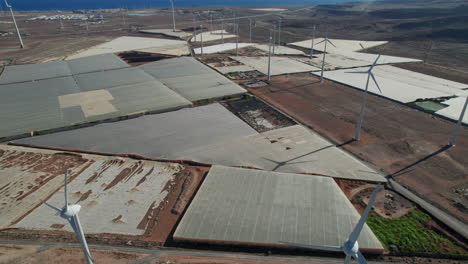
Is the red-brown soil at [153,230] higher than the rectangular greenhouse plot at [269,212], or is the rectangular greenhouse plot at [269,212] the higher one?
the rectangular greenhouse plot at [269,212]

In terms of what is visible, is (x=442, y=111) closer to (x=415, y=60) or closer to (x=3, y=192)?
(x=415, y=60)

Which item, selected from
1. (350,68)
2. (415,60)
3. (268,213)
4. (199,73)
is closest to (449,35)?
(415,60)

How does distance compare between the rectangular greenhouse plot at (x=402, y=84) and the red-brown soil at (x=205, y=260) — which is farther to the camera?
the rectangular greenhouse plot at (x=402, y=84)

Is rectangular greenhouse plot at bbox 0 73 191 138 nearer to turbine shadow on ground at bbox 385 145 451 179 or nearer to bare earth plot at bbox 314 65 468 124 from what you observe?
turbine shadow on ground at bbox 385 145 451 179

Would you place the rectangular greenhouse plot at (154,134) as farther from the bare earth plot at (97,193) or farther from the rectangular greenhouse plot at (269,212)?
the rectangular greenhouse plot at (269,212)

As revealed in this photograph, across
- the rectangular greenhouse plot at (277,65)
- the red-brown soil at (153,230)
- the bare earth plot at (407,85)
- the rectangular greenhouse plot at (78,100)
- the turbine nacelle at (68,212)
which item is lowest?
the red-brown soil at (153,230)

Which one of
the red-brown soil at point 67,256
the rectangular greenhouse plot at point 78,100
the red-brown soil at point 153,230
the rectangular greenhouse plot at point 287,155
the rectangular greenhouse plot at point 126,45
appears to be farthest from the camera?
the rectangular greenhouse plot at point 126,45

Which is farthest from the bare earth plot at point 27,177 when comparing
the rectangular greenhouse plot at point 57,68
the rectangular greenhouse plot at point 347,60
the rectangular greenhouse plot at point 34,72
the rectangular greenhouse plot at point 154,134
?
the rectangular greenhouse plot at point 347,60
